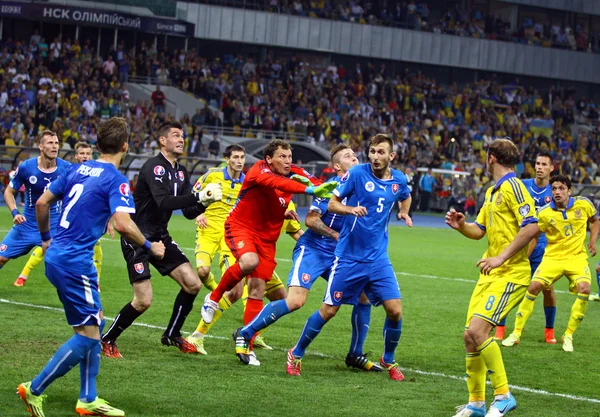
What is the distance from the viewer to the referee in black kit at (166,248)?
9.16 meters

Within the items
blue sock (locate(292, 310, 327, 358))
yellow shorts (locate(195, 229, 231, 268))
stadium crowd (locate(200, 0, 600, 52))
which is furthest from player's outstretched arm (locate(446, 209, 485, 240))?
stadium crowd (locate(200, 0, 600, 52))

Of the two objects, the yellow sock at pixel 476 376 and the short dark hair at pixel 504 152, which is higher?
the short dark hair at pixel 504 152

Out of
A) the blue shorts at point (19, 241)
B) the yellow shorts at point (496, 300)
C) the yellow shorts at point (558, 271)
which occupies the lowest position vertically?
the blue shorts at point (19, 241)

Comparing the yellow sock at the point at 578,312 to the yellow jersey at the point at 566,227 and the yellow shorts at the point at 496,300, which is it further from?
the yellow shorts at the point at 496,300

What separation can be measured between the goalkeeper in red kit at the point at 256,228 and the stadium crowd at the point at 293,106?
2419 cm

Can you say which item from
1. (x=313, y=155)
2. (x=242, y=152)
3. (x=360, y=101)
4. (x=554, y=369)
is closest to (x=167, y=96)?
(x=313, y=155)

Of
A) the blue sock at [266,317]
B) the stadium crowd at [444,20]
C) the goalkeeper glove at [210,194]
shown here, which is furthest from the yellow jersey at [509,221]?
the stadium crowd at [444,20]

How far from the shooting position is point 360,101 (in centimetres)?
4822

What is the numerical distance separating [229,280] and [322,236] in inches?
40.4

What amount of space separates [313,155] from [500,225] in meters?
34.3

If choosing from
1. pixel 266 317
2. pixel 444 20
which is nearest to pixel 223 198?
pixel 266 317

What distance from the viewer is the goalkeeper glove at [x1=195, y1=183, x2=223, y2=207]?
7.65 metres

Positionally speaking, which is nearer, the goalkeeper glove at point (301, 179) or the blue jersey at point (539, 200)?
the goalkeeper glove at point (301, 179)

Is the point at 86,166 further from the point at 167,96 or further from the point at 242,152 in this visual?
the point at 167,96
